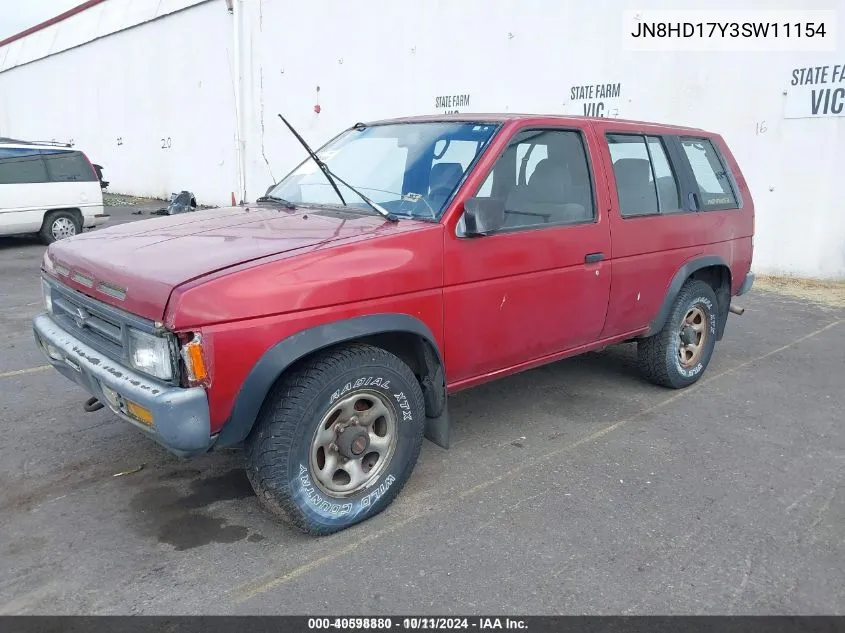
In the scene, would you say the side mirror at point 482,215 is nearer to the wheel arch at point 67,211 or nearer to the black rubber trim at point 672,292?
the black rubber trim at point 672,292

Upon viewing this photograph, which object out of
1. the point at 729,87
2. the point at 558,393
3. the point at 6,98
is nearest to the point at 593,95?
the point at 729,87

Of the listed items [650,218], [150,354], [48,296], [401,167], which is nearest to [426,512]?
[150,354]

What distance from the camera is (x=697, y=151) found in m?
5.18

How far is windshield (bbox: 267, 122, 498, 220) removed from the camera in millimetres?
3611

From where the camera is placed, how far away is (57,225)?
11914 mm

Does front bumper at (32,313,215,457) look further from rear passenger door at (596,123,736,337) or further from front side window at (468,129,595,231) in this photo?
rear passenger door at (596,123,736,337)

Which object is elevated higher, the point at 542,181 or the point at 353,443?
the point at 542,181

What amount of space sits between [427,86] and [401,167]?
9595 mm

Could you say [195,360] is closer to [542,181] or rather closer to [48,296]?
[48,296]

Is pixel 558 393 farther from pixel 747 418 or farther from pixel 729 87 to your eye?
pixel 729 87

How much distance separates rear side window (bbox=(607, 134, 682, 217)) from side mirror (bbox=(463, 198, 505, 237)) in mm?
1270

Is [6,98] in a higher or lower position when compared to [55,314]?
higher
